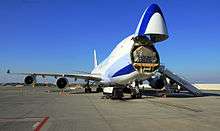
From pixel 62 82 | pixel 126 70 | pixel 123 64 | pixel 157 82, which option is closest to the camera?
pixel 126 70

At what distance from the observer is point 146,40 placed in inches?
1134

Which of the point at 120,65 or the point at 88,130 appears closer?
the point at 88,130

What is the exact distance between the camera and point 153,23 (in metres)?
26.4

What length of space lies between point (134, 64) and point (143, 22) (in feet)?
12.1

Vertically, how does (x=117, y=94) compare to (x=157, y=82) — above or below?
below

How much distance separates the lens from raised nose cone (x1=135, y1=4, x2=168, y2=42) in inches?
1038

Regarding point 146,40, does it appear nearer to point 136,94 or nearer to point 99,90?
point 136,94

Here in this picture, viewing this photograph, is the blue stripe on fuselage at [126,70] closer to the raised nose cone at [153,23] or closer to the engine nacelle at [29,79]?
the raised nose cone at [153,23]

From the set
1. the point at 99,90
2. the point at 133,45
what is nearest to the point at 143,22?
the point at 133,45

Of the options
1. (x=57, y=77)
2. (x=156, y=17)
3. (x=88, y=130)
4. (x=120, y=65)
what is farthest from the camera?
(x=57, y=77)

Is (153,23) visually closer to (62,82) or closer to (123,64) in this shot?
(123,64)

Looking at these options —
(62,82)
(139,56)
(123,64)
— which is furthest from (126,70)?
(62,82)

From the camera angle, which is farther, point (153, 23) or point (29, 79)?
point (29, 79)

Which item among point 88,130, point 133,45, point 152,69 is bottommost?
point 88,130
